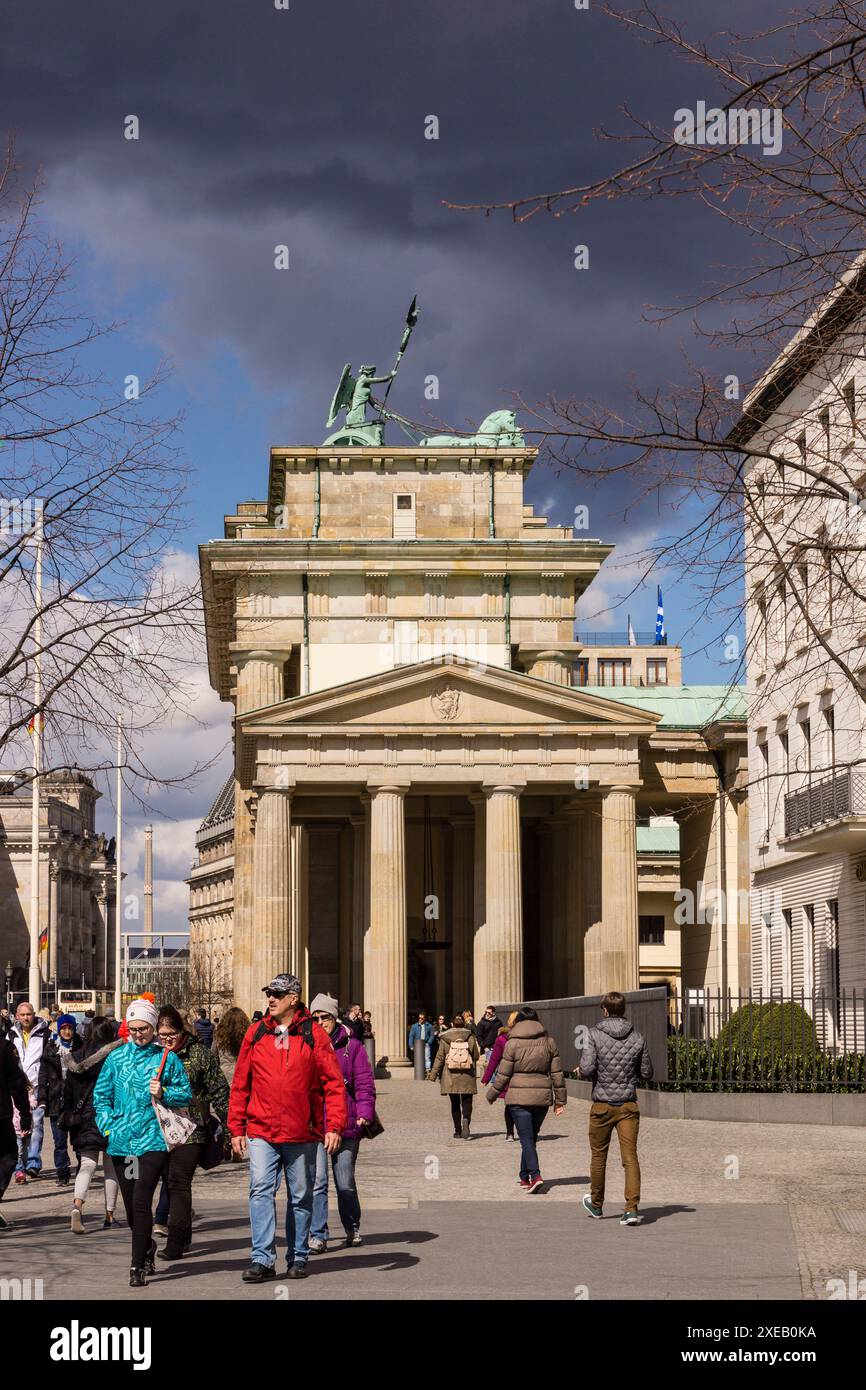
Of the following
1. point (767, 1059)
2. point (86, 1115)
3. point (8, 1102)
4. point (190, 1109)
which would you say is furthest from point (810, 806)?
point (190, 1109)

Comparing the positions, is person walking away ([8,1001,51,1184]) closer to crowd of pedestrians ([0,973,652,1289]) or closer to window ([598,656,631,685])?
crowd of pedestrians ([0,973,652,1289])

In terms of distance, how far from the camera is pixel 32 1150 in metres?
24.1

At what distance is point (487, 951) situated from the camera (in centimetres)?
5909

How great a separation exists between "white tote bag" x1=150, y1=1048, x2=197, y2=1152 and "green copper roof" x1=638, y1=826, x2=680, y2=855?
88.3m

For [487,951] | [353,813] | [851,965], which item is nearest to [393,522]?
[353,813]

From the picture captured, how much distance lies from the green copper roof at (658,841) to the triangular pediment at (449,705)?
43.6 meters

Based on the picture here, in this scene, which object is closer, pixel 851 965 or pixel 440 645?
pixel 851 965

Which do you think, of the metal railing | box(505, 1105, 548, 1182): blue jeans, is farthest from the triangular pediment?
box(505, 1105, 548, 1182): blue jeans

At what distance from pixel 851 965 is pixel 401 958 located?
1722 centimetres

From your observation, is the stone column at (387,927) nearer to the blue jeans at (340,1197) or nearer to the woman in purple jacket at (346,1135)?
the woman in purple jacket at (346,1135)

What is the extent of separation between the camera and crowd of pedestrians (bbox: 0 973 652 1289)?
46.0ft

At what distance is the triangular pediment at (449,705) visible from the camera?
191 ft

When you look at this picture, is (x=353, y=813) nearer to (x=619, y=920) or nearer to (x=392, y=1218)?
(x=619, y=920)

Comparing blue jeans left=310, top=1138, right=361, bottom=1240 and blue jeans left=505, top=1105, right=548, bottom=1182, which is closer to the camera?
blue jeans left=310, top=1138, right=361, bottom=1240
